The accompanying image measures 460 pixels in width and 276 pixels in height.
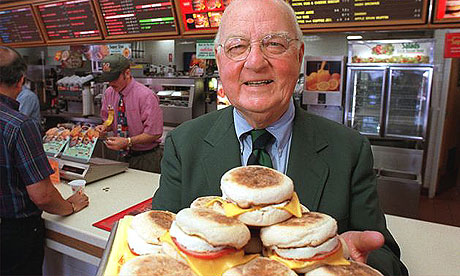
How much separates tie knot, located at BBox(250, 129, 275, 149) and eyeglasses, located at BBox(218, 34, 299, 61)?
0.29m

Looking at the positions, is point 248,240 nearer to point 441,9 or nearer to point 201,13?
point 441,9

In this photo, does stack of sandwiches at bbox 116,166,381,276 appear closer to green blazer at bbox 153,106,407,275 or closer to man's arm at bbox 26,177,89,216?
green blazer at bbox 153,106,407,275

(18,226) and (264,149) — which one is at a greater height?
(264,149)

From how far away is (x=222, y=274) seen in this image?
0.72 meters

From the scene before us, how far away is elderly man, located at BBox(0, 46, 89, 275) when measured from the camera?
1991mm

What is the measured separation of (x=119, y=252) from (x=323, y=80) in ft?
17.3

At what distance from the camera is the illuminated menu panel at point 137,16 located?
3.41 metres

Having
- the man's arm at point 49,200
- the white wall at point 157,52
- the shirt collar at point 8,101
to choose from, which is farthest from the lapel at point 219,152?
the white wall at point 157,52

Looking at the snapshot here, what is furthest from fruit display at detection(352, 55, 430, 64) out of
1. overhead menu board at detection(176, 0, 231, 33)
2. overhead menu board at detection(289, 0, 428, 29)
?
overhead menu board at detection(176, 0, 231, 33)

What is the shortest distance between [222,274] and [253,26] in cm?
83

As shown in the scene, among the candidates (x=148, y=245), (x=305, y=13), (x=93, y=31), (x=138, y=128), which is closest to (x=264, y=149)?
(x=148, y=245)

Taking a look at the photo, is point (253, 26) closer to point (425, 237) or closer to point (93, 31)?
point (425, 237)

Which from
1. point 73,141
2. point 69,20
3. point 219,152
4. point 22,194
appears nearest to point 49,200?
point 22,194

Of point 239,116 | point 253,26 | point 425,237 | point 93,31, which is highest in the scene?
point 93,31
